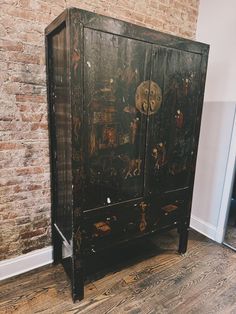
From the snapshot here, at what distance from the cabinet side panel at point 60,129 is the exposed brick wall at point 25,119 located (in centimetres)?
9

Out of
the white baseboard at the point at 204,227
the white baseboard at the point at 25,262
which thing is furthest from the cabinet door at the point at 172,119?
the white baseboard at the point at 25,262

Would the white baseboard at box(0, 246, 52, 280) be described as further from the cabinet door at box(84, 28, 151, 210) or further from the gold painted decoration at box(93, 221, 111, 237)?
the cabinet door at box(84, 28, 151, 210)

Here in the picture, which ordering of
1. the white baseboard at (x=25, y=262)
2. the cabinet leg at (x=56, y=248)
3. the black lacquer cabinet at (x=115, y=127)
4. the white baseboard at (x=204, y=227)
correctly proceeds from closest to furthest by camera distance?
1. the black lacquer cabinet at (x=115, y=127)
2. the white baseboard at (x=25, y=262)
3. the cabinet leg at (x=56, y=248)
4. the white baseboard at (x=204, y=227)

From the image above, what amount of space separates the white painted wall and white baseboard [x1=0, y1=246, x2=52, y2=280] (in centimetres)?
166

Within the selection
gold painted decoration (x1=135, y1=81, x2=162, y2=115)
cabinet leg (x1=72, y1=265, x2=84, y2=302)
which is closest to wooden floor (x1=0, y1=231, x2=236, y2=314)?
cabinet leg (x1=72, y1=265, x2=84, y2=302)

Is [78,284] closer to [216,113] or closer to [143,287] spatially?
[143,287]

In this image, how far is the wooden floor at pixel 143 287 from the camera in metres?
1.58

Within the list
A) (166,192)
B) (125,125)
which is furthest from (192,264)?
(125,125)

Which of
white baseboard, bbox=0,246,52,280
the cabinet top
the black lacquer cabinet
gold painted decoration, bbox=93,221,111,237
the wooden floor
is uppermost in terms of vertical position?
the cabinet top

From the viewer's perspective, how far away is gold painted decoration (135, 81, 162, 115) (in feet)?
5.06

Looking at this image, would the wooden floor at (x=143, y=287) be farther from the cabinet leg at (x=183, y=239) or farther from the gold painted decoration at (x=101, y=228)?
the gold painted decoration at (x=101, y=228)

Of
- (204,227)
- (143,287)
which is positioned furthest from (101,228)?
(204,227)

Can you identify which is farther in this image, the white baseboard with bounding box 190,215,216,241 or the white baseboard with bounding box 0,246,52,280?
the white baseboard with bounding box 190,215,216,241

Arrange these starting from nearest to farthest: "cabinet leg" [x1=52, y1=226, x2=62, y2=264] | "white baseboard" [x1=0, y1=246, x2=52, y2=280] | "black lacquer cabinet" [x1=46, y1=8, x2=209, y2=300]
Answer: "black lacquer cabinet" [x1=46, y1=8, x2=209, y2=300] < "white baseboard" [x1=0, y1=246, x2=52, y2=280] < "cabinet leg" [x1=52, y1=226, x2=62, y2=264]
